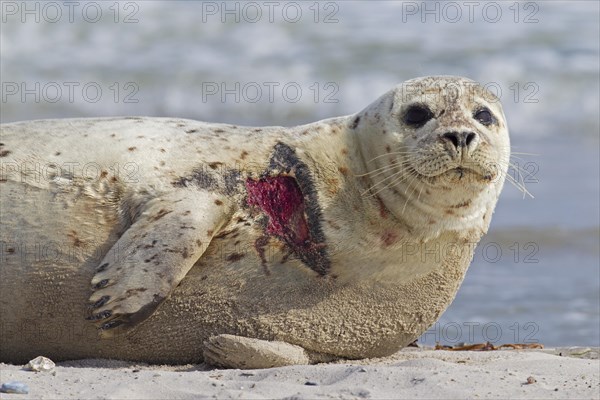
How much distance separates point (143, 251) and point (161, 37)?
13079 mm

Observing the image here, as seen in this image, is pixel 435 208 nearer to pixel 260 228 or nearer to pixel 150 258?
pixel 260 228

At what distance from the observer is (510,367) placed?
5.08m

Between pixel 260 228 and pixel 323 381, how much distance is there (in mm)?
889

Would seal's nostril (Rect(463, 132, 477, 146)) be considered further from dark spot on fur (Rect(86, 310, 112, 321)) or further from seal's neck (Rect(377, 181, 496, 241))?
dark spot on fur (Rect(86, 310, 112, 321))

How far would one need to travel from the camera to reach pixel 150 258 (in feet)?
15.5

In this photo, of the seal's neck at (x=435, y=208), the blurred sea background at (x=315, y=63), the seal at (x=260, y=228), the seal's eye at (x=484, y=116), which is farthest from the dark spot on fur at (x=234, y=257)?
the blurred sea background at (x=315, y=63)

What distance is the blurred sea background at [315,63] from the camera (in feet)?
42.9

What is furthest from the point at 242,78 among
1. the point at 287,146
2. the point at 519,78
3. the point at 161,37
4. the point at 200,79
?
the point at 287,146

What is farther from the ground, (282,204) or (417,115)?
(417,115)

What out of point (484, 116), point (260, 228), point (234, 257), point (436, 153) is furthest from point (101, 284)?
point (484, 116)

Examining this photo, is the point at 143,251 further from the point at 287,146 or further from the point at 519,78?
the point at 519,78

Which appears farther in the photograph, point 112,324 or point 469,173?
point 469,173

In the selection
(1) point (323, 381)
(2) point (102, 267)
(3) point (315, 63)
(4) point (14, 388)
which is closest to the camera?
(4) point (14, 388)

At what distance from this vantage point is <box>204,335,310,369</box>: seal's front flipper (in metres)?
4.95
